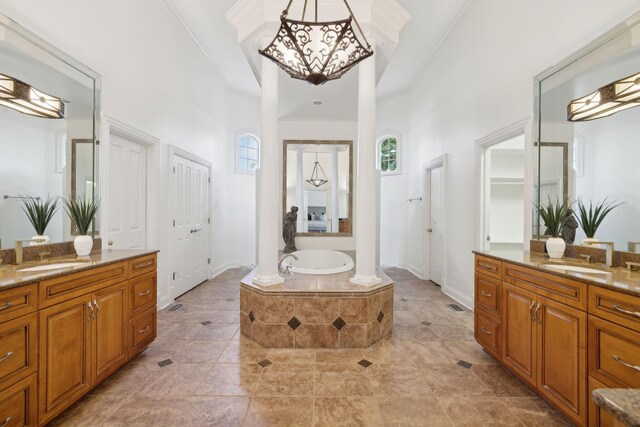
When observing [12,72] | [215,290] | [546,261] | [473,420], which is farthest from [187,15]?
[473,420]

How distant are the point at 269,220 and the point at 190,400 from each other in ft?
4.71

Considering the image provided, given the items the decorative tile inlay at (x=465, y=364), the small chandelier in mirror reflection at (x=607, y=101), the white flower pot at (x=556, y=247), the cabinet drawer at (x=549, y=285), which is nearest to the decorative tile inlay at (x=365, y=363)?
the decorative tile inlay at (x=465, y=364)

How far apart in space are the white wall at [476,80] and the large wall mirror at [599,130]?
0.19 metres

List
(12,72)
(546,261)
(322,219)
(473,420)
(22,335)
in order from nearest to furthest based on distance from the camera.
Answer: (22,335) → (473,420) → (12,72) → (546,261) → (322,219)

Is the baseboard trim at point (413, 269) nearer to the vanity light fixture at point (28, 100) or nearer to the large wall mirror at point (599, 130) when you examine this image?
the large wall mirror at point (599, 130)

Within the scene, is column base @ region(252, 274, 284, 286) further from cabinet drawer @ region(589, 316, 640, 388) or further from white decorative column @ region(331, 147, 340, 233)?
white decorative column @ region(331, 147, 340, 233)

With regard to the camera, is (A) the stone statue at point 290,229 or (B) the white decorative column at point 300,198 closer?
(A) the stone statue at point 290,229

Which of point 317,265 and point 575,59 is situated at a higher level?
point 575,59

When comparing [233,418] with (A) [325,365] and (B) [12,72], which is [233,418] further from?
(B) [12,72]

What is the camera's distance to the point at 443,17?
340 cm

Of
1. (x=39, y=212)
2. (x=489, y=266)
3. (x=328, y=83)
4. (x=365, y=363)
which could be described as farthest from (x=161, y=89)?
(x=489, y=266)

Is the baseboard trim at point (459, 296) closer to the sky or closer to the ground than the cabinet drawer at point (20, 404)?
closer to the ground

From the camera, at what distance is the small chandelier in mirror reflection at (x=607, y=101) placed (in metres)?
1.65

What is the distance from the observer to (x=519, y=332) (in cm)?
182
